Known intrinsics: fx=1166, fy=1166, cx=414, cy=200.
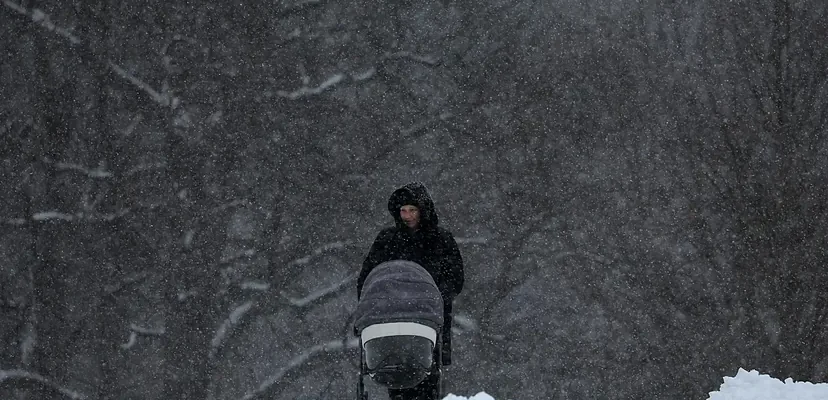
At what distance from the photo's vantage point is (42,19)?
9039mm

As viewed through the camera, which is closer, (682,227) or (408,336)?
(408,336)

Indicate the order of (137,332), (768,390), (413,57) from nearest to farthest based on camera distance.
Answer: (768,390) → (137,332) → (413,57)

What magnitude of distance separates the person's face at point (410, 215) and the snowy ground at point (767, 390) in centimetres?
98

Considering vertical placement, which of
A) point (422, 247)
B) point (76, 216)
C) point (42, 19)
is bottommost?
point (76, 216)

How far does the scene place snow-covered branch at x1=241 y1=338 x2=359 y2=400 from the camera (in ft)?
30.1

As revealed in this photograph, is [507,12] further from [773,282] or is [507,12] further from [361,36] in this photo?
[773,282]

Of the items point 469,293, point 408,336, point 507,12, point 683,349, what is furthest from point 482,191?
point 408,336

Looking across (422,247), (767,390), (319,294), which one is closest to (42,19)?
(319,294)

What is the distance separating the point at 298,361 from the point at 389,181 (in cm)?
159

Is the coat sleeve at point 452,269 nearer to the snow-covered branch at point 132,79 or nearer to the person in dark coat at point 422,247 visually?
the person in dark coat at point 422,247

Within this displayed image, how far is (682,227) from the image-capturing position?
9180 mm

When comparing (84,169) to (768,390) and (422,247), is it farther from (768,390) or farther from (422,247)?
(768,390)

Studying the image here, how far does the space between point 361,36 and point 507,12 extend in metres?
1.16

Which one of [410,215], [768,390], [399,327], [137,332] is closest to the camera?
[399,327]
